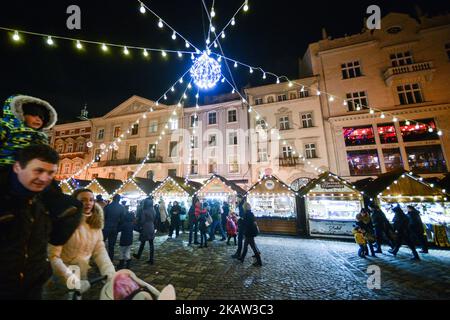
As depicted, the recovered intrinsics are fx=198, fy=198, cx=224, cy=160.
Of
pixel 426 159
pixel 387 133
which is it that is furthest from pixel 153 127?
pixel 426 159

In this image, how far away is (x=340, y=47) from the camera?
58.9 feet

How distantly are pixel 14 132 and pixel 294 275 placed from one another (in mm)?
5929

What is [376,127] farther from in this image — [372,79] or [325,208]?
[325,208]

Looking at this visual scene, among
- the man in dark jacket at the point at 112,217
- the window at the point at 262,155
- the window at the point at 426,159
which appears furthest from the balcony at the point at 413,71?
the man in dark jacket at the point at 112,217

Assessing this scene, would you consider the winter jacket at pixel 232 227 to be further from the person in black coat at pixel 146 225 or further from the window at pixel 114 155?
the window at pixel 114 155

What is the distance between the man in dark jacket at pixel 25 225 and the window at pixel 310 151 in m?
17.7

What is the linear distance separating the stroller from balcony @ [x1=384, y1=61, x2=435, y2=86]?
21561 mm

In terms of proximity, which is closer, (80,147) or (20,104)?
(20,104)

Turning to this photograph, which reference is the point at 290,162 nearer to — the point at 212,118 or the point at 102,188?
the point at 212,118

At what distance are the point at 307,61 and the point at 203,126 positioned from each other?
1257cm

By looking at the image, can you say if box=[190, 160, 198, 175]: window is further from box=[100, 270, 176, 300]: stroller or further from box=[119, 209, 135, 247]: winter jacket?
box=[100, 270, 176, 300]: stroller

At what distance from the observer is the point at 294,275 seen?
16.7ft

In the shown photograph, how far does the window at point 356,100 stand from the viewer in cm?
1672
